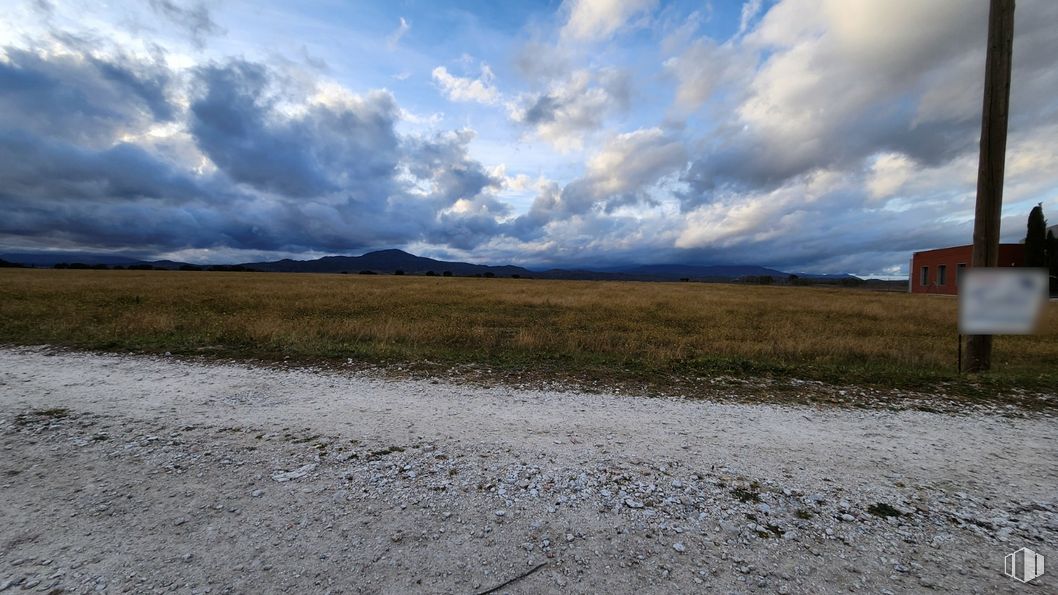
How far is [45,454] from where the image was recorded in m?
4.82

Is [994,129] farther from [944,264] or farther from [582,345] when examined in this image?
[944,264]

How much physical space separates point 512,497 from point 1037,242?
7643 cm

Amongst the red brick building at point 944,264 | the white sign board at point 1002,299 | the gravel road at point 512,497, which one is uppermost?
the red brick building at point 944,264

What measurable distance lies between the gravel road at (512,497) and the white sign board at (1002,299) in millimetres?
2623

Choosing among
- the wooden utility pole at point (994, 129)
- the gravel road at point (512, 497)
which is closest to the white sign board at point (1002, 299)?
the wooden utility pole at point (994, 129)

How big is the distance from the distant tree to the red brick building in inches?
41.2

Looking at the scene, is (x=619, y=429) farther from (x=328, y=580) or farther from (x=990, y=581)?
(x=328, y=580)

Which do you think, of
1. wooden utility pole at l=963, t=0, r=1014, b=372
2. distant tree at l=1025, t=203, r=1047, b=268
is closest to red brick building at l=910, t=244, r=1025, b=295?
distant tree at l=1025, t=203, r=1047, b=268

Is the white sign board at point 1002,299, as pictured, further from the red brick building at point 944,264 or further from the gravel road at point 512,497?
the red brick building at point 944,264

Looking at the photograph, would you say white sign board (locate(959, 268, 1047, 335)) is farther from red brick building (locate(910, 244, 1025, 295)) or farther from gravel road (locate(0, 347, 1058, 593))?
red brick building (locate(910, 244, 1025, 295))

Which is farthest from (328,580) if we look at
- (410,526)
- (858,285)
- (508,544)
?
(858,285)

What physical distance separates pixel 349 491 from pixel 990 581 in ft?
17.0

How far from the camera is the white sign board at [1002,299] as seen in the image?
26.5ft

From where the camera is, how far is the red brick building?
5272 centimetres
